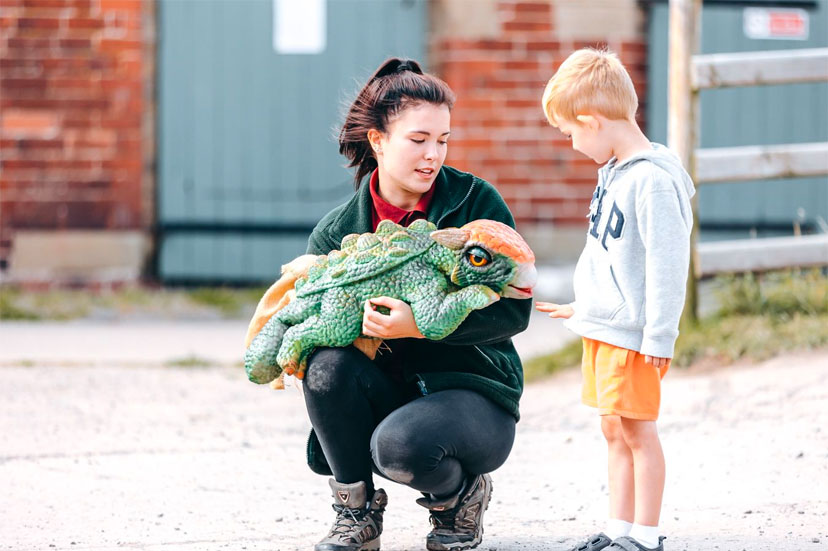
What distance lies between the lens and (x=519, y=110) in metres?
7.17

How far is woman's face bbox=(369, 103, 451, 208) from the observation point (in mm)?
2819

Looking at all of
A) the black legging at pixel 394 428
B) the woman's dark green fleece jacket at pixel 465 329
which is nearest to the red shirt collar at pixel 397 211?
the woman's dark green fleece jacket at pixel 465 329

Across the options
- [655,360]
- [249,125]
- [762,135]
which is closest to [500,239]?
[655,360]

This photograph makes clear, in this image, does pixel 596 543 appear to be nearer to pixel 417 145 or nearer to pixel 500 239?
pixel 500 239

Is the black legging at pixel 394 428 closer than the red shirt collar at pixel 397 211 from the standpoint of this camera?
Yes

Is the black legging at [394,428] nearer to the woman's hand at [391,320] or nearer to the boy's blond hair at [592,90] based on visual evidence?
the woman's hand at [391,320]

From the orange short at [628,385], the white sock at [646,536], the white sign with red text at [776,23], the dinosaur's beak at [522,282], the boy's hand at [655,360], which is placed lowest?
the white sock at [646,536]

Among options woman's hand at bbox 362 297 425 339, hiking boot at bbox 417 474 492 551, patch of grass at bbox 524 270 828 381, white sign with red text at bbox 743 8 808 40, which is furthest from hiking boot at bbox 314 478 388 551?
white sign with red text at bbox 743 8 808 40

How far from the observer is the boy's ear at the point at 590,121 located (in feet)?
8.77

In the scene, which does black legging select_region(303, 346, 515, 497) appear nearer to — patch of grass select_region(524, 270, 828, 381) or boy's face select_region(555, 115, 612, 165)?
boy's face select_region(555, 115, 612, 165)

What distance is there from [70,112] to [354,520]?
5054mm

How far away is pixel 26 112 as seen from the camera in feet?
23.4

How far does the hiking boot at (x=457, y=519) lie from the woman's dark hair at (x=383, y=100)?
0.91 metres

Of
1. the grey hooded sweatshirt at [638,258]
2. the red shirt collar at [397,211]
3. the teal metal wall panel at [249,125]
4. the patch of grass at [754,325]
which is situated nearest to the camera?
the grey hooded sweatshirt at [638,258]
